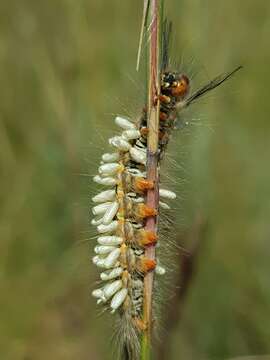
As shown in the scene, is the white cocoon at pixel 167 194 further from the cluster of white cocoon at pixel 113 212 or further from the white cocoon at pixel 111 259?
the white cocoon at pixel 111 259

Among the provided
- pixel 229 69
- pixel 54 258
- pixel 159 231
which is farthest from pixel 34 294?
pixel 159 231

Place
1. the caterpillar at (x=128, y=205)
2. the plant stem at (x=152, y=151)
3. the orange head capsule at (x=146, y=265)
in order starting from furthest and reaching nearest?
the caterpillar at (x=128, y=205) < the orange head capsule at (x=146, y=265) < the plant stem at (x=152, y=151)

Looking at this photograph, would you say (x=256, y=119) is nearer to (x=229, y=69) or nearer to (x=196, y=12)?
(x=229, y=69)

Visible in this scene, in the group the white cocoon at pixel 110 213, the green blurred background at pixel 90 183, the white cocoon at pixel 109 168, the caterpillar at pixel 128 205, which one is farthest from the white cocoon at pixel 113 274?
the green blurred background at pixel 90 183

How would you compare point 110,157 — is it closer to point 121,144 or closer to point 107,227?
point 121,144

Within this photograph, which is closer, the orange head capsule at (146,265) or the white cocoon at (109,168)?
the orange head capsule at (146,265)

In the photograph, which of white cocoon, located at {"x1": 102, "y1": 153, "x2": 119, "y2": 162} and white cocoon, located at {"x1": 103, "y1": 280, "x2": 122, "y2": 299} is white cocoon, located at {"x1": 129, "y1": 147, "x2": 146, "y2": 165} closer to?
white cocoon, located at {"x1": 102, "y1": 153, "x2": 119, "y2": 162}

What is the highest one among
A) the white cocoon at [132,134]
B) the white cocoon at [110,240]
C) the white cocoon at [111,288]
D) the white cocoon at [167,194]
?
the white cocoon at [132,134]

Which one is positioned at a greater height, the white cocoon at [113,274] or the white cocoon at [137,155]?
the white cocoon at [137,155]
